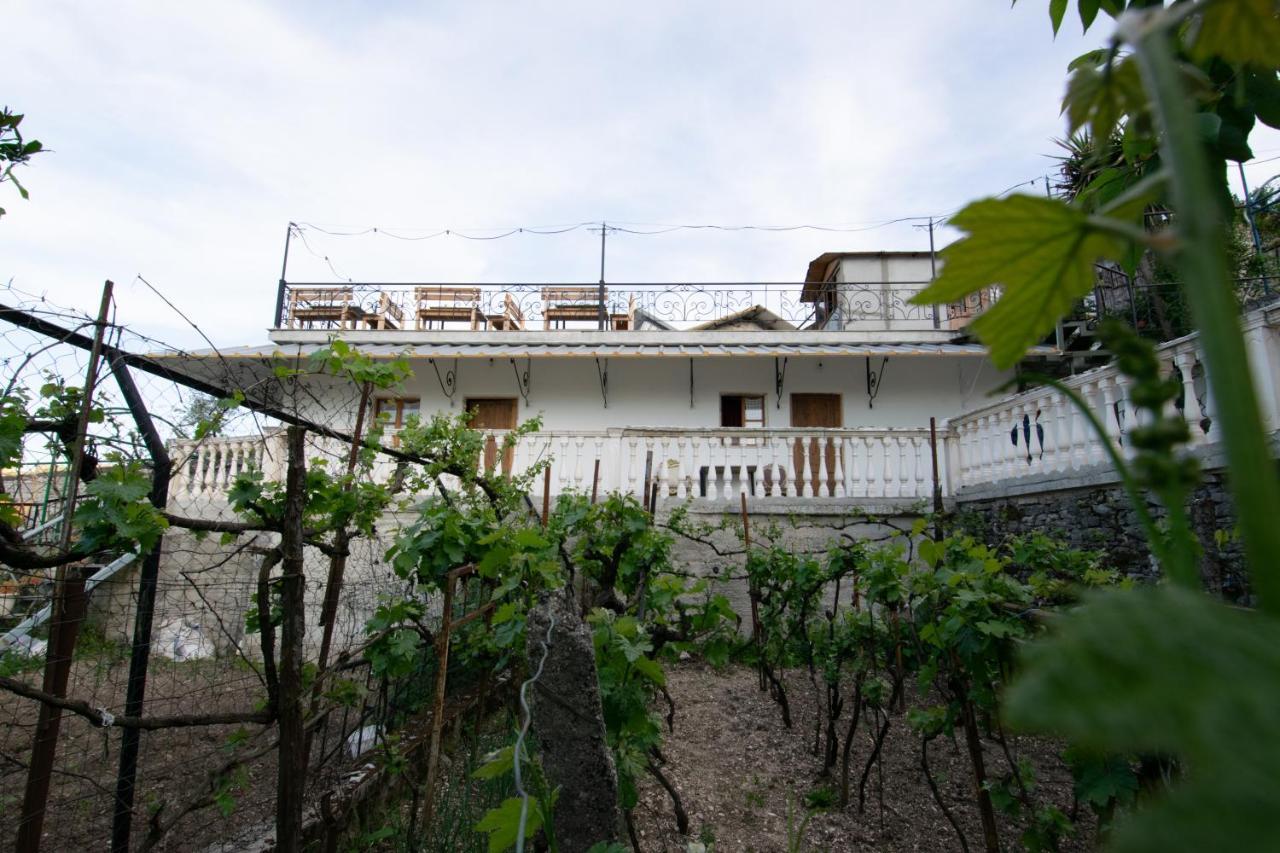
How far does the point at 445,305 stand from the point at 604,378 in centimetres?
393

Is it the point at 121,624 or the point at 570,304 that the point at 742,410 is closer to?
the point at 570,304

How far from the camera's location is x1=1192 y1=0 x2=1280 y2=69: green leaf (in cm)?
32

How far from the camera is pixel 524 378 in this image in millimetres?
12141

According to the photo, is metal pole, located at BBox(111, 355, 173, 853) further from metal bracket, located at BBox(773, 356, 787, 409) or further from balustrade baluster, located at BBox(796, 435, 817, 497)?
metal bracket, located at BBox(773, 356, 787, 409)

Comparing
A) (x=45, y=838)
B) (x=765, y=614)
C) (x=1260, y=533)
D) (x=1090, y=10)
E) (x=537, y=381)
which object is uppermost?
(x=537, y=381)

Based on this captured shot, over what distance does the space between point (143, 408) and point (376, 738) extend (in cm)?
225

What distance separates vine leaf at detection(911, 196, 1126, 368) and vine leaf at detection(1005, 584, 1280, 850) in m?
0.18

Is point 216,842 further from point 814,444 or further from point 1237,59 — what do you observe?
point 814,444

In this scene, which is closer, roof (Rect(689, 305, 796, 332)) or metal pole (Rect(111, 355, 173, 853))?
metal pole (Rect(111, 355, 173, 853))

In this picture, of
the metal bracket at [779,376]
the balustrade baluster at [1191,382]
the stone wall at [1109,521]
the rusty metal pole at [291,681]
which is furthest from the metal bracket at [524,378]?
the rusty metal pole at [291,681]

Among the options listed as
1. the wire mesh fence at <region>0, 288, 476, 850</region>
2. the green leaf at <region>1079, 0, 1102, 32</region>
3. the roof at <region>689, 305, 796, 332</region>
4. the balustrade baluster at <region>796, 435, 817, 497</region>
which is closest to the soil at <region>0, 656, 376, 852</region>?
the wire mesh fence at <region>0, 288, 476, 850</region>

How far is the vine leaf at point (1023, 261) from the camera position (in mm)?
315

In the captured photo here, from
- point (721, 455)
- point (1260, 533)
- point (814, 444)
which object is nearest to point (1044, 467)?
point (814, 444)

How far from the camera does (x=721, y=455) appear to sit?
970cm
